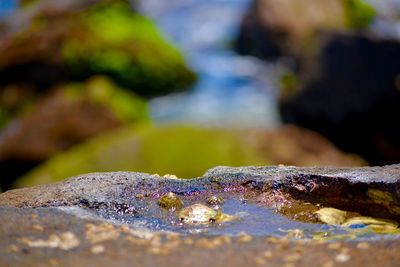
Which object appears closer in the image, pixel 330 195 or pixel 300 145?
pixel 330 195

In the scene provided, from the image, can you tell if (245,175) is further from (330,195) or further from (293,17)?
(293,17)

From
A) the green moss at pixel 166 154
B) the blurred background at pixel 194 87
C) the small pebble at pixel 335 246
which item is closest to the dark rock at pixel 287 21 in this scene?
the blurred background at pixel 194 87

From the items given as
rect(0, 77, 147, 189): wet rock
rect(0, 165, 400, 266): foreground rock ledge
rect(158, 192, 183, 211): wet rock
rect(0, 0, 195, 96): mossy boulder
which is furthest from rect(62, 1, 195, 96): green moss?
rect(158, 192, 183, 211): wet rock

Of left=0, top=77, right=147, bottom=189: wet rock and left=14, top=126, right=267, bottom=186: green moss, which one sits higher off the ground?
left=0, top=77, right=147, bottom=189: wet rock

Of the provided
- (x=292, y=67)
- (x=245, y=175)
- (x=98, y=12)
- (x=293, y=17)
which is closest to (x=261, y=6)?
(x=293, y=17)

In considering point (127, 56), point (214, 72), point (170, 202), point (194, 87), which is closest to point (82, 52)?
point (127, 56)

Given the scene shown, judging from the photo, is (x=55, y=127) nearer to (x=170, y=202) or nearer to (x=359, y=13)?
(x=170, y=202)

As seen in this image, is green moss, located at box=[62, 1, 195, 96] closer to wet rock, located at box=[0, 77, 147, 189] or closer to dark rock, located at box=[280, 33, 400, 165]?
wet rock, located at box=[0, 77, 147, 189]
